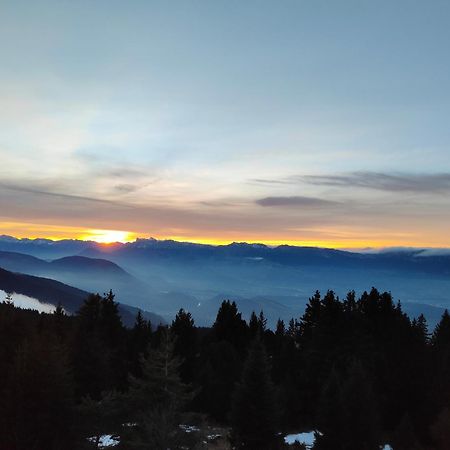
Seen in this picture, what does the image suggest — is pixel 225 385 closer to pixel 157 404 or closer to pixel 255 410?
pixel 255 410

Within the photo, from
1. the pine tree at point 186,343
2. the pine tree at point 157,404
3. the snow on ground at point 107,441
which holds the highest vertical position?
the pine tree at point 157,404

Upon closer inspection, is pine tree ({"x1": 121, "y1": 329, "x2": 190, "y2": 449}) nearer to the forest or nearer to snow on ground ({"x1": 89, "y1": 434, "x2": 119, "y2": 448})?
the forest

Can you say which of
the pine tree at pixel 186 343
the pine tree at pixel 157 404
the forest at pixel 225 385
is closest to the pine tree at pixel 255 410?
the forest at pixel 225 385

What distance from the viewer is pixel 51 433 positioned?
23172mm

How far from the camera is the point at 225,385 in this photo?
46.2m

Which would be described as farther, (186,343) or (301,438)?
(186,343)

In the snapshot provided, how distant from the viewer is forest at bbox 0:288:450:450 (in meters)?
20.9

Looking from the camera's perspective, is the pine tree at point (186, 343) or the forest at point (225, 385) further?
the pine tree at point (186, 343)

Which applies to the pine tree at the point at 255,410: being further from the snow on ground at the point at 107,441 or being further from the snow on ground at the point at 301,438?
the snow on ground at the point at 301,438

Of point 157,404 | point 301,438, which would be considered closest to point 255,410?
point 157,404

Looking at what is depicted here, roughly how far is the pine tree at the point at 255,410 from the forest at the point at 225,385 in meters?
0.06

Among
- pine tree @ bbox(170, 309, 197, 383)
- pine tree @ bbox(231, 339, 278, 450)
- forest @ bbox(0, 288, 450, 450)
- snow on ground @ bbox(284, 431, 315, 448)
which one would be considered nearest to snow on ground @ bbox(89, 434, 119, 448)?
forest @ bbox(0, 288, 450, 450)

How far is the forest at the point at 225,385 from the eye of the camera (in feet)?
68.6

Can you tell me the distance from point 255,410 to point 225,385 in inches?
752
